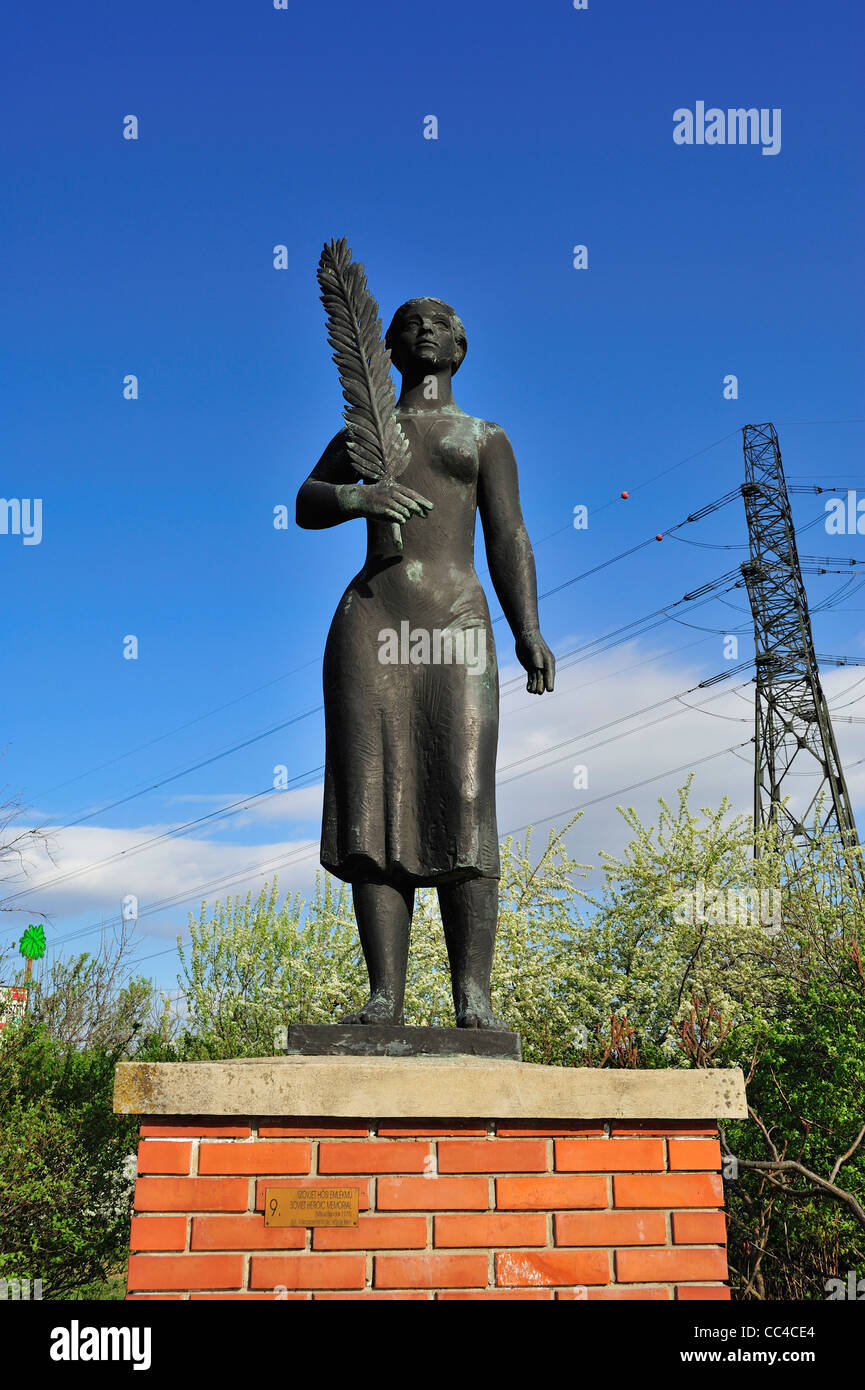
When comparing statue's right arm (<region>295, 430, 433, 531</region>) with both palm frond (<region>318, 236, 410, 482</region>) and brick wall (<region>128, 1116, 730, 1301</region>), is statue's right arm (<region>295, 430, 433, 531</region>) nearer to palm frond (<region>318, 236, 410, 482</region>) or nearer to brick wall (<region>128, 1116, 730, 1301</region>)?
palm frond (<region>318, 236, 410, 482</region>)

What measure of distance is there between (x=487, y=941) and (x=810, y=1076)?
6628mm

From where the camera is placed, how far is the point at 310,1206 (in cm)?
306

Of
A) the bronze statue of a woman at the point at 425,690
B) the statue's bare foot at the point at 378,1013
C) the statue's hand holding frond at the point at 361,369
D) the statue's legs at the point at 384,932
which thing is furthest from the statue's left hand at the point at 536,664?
the statue's bare foot at the point at 378,1013

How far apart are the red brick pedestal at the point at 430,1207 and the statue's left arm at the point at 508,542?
75.8 inches

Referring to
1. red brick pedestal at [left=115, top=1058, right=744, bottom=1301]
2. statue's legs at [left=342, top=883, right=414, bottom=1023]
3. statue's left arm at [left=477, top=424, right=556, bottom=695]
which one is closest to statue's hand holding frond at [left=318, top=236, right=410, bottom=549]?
statue's left arm at [left=477, top=424, right=556, bottom=695]

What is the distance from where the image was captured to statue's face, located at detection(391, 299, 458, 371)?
4574 millimetres

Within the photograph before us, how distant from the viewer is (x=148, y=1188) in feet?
10.0

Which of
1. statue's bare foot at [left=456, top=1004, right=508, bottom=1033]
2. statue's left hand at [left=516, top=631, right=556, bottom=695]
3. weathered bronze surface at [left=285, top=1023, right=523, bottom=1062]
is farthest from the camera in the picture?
statue's left hand at [left=516, top=631, right=556, bottom=695]

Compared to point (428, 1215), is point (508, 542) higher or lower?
higher

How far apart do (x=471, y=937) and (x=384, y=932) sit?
0.32 m

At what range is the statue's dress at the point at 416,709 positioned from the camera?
13.0 feet

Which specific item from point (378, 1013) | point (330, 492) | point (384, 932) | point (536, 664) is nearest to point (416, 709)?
point (536, 664)

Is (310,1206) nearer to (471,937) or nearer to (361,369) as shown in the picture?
(471,937)

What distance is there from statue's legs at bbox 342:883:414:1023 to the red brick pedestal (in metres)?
0.73
